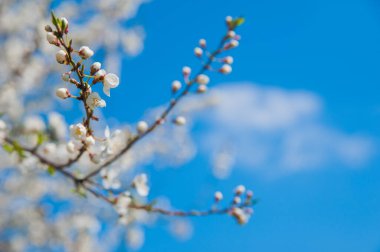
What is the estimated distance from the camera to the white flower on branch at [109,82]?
1.64 m

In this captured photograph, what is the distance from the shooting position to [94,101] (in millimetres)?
1579

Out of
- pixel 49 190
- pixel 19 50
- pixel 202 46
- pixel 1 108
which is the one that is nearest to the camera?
pixel 202 46

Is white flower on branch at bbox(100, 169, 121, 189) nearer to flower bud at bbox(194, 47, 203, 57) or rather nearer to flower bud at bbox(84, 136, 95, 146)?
flower bud at bbox(84, 136, 95, 146)

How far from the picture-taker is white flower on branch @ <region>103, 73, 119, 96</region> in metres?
1.64

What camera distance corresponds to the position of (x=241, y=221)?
248 cm

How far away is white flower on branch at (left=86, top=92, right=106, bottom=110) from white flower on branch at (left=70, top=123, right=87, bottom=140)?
21cm

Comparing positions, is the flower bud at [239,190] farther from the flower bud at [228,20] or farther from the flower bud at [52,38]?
the flower bud at [52,38]

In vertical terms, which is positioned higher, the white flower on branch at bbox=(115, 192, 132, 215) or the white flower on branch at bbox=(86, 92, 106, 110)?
the white flower on branch at bbox=(115, 192, 132, 215)

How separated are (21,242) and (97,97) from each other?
8297 mm

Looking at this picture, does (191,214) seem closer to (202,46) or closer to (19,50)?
(202,46)

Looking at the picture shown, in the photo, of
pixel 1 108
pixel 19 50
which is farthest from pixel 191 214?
pixel 19 50

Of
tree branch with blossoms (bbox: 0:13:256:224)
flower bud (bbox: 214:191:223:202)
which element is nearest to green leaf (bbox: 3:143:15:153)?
tree branch with blossoms (bbox: 0:13:256:224)

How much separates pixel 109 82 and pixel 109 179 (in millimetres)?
988

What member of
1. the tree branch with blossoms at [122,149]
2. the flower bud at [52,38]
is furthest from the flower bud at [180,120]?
the flower bud at [52,38]
